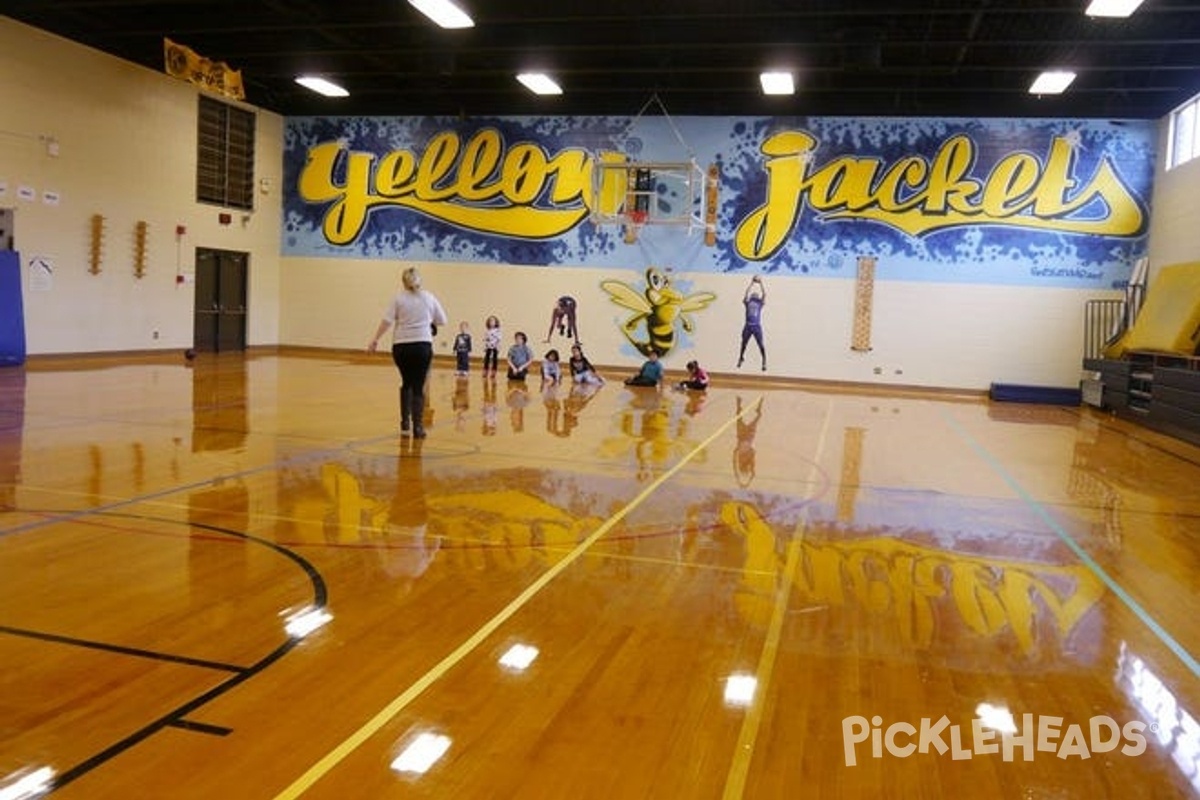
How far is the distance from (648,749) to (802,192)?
692 inches

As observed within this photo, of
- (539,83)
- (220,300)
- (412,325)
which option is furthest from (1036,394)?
(220,300)

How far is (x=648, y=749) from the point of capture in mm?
2777

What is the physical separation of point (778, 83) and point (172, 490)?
13.3 metres

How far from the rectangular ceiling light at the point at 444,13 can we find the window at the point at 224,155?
7.40 meters

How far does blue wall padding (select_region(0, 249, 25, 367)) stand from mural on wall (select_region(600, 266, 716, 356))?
411 inches

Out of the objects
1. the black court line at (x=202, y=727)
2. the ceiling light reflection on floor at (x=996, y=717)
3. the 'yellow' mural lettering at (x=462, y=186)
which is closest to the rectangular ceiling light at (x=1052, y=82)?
the 'yellow' mural lettering at (x=462, y=186)

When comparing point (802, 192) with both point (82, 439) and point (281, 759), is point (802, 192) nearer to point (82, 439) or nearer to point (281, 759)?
point (82, 439)

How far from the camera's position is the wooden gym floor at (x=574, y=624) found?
268 cm

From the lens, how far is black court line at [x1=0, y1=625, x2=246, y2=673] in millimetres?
3246

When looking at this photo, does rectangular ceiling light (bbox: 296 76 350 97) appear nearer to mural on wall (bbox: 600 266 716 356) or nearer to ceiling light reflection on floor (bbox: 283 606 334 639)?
mural on wall (bbox: 600 266 716 356)

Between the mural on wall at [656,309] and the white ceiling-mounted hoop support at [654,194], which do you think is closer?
the white ceiling-mounted hoop support at [654,194]

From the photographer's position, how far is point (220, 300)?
20.1 m

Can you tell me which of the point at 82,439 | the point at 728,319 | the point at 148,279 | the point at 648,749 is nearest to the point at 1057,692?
the point at 648,749

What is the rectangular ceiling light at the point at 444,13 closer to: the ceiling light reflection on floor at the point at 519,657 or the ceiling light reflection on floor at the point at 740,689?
the ceiling light reflection on floor at the point at 519,657
